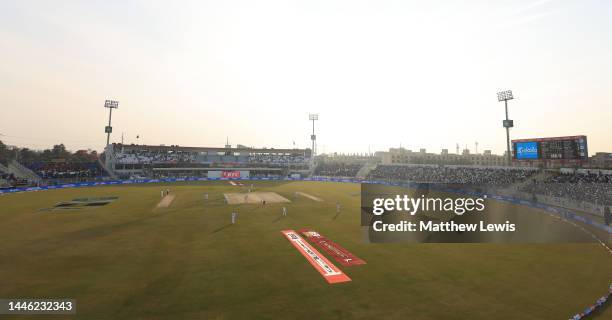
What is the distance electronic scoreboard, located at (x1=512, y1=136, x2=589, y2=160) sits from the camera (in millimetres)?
39344

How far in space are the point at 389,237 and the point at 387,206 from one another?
46.1 feet

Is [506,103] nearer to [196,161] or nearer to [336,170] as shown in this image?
[336,170]

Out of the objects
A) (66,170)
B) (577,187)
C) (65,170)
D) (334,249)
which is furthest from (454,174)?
(65,170)

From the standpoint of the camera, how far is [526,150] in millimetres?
45031

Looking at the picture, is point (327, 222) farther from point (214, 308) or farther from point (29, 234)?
point (29, 234)

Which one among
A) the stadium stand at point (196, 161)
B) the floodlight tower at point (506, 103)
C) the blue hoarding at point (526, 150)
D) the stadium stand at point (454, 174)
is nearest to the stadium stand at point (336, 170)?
the stadium stand at point (196, 161)

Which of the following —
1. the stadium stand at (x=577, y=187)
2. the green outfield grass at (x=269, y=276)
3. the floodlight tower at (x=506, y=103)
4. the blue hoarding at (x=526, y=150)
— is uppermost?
the floodlight tower at (x=506, y=103)

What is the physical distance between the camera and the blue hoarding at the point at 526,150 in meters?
44.1

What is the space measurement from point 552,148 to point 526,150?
3.37 metres

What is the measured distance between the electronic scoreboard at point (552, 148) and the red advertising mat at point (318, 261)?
44.3 metres

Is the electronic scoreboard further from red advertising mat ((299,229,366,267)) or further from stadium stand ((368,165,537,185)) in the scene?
red advertising mat ((299,229,366,267))

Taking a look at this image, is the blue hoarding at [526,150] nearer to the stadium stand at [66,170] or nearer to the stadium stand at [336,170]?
the stadium stand at [336,170]

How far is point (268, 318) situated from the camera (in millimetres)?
9602

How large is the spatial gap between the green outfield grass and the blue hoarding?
3150cm
